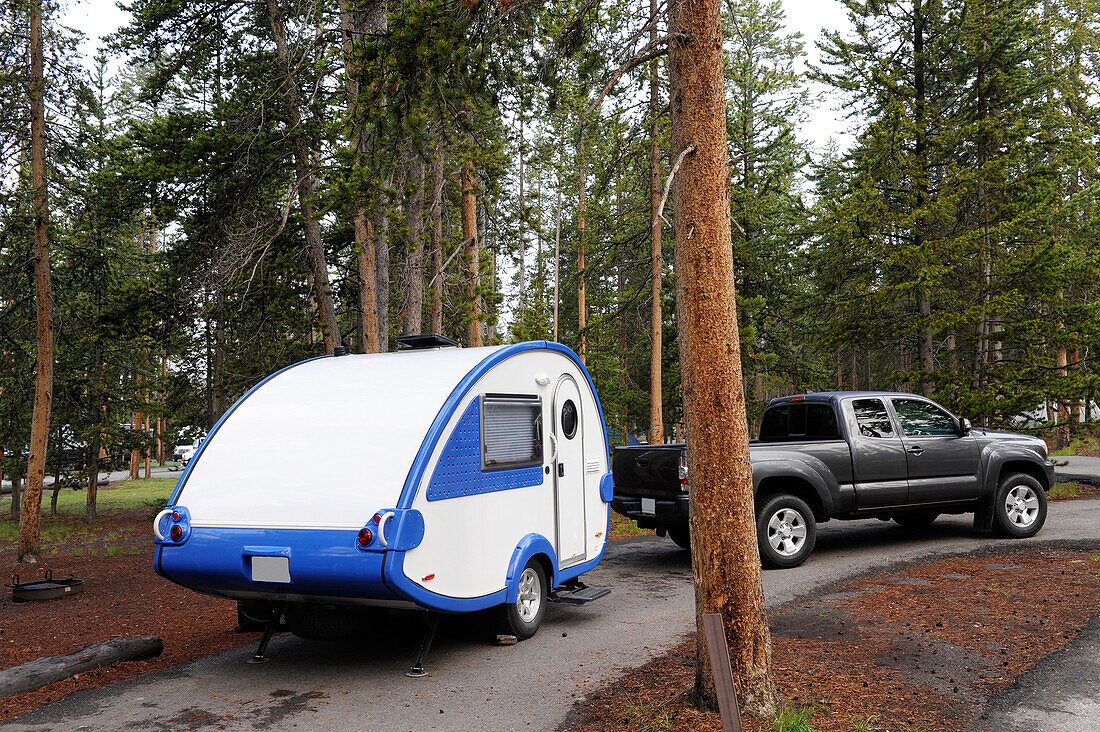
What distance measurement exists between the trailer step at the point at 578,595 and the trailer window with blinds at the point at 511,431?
1290 mm

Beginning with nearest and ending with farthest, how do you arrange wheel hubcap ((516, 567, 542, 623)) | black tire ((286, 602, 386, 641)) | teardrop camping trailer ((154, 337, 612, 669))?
teardrop camping trailer ((154, 337, 612, 669)), black tire ((286, 602, 386, 641)), wheel hubcap ((516, 567, 542, 623))

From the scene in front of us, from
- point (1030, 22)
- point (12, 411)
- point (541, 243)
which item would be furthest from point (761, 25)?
point (12, 411)

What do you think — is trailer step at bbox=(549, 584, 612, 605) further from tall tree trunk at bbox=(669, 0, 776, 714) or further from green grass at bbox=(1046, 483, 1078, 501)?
green grass at bbox=(1046, 483, 1078, 501)

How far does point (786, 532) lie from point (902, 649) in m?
3.45

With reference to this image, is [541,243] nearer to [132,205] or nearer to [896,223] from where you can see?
[896,223]

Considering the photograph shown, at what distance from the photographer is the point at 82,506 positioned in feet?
91.4

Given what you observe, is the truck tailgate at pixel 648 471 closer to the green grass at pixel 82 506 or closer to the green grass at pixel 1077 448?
the green grass at pixel 82 506

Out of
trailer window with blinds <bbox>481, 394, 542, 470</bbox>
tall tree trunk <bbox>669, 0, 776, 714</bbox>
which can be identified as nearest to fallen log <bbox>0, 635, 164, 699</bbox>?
trailer window with blinds <bbox>481, 394, 542, 470</bbox>

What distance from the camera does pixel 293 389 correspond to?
6684 millimetres

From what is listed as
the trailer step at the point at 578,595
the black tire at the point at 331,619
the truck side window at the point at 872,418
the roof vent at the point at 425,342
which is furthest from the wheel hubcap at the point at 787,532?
the black tire at the point at 331,619

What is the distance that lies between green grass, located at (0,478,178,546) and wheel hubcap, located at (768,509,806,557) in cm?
1382

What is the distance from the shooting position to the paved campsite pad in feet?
15.5

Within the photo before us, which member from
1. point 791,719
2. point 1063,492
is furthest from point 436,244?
point 791,719

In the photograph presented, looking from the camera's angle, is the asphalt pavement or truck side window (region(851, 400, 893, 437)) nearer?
the asphalt pavement
